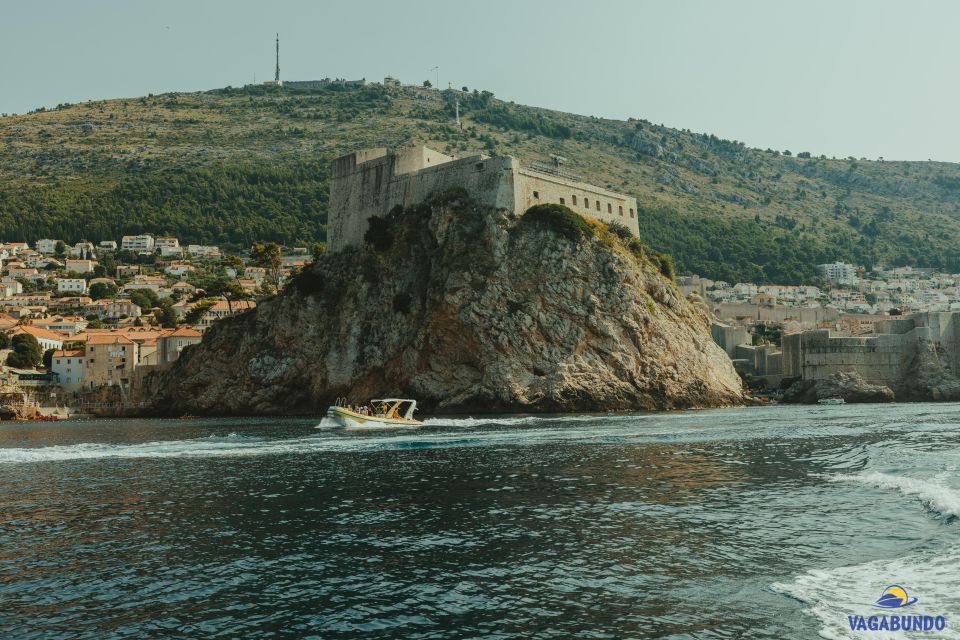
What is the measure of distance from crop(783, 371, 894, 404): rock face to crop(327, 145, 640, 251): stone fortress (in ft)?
60.6

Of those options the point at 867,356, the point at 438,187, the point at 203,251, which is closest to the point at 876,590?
the point at 438,187

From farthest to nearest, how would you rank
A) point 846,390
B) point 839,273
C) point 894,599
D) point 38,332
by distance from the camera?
point 839,273, point 38,332, point 846,390, point 894,599

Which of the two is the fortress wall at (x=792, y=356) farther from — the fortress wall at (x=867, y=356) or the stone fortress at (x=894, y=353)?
the fortress wall at (x=867, y=356)

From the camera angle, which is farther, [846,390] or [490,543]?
[846,390]

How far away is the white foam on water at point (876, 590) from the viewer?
940 cm

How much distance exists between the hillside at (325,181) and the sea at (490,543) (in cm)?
10748

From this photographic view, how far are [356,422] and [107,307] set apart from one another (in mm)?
78524

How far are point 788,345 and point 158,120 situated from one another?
150461mm

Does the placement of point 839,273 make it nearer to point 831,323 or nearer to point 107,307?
point 831,323

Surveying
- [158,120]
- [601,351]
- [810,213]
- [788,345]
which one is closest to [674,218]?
[810,213]

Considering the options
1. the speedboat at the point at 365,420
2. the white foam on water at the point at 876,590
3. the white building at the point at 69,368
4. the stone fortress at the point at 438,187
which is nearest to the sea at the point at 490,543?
the white foam on water at the point at 876,590

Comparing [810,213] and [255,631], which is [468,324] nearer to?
[255,631]

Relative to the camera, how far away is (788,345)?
7112 cm

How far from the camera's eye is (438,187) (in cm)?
6306
